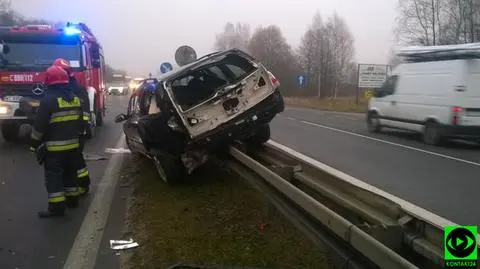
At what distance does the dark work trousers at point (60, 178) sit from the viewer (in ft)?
20.4

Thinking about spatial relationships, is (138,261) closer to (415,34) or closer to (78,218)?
(78,218)

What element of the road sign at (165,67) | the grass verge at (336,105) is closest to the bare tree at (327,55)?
→ the grass verge at (336,105)

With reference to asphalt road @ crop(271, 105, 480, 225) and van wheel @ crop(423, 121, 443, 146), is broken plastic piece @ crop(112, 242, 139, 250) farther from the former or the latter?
van wheel @ crop(423, 121, 443, 146)

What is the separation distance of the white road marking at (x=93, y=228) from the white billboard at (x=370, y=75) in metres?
27.6

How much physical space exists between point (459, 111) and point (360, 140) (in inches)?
104

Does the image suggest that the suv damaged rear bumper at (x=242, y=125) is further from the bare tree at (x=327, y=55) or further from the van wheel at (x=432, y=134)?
the bare tree at (x=327, y=55)

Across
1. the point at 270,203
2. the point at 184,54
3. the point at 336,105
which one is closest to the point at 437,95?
the point at 184,54

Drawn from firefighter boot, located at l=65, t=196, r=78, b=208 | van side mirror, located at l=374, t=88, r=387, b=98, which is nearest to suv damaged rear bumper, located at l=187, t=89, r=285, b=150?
firefighter boot, located at l=65, t=196, r=78, b=208

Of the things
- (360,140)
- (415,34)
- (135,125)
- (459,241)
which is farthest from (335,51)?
(459,241)

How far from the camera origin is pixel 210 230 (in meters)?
5.36

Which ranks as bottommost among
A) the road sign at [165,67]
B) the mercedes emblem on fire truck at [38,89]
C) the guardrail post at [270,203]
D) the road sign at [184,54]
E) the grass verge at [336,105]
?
the grass verge at [336,105]

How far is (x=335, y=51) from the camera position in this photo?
9081 centimetres

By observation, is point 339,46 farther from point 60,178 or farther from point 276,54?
point 60,178

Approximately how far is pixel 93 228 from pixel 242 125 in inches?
114
